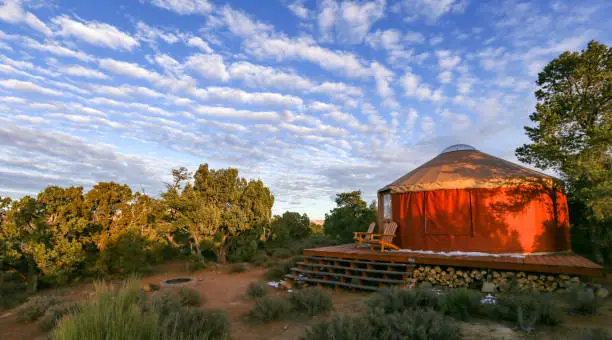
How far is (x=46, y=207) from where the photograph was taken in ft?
27.6

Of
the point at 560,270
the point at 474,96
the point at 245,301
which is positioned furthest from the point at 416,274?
the point at 474,96

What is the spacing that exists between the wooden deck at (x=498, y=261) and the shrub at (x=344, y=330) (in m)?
3.93

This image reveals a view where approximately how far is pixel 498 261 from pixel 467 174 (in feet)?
8.18

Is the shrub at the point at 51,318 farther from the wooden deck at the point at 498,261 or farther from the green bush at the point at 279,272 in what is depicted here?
the wooden deck at the point at 498,261

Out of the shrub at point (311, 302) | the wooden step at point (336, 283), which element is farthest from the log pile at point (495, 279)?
the shrub at point (311, 302)

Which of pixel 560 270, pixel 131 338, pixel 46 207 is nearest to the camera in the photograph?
pixel 131 338

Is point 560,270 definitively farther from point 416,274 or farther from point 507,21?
point 507,21

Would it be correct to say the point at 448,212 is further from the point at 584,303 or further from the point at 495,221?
the point at 584,303

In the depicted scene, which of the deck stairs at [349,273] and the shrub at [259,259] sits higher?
the deck stairs at [349,273]

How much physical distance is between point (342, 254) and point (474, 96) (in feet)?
19.7

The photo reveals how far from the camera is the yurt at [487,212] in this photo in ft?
23.6

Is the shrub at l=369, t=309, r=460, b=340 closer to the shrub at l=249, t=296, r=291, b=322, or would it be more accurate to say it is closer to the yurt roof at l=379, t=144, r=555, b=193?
the shrub at l=249, t=296, r=291, b=322

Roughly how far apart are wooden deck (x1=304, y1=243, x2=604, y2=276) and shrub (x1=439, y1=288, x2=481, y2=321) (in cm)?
200

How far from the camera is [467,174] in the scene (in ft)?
25.5
